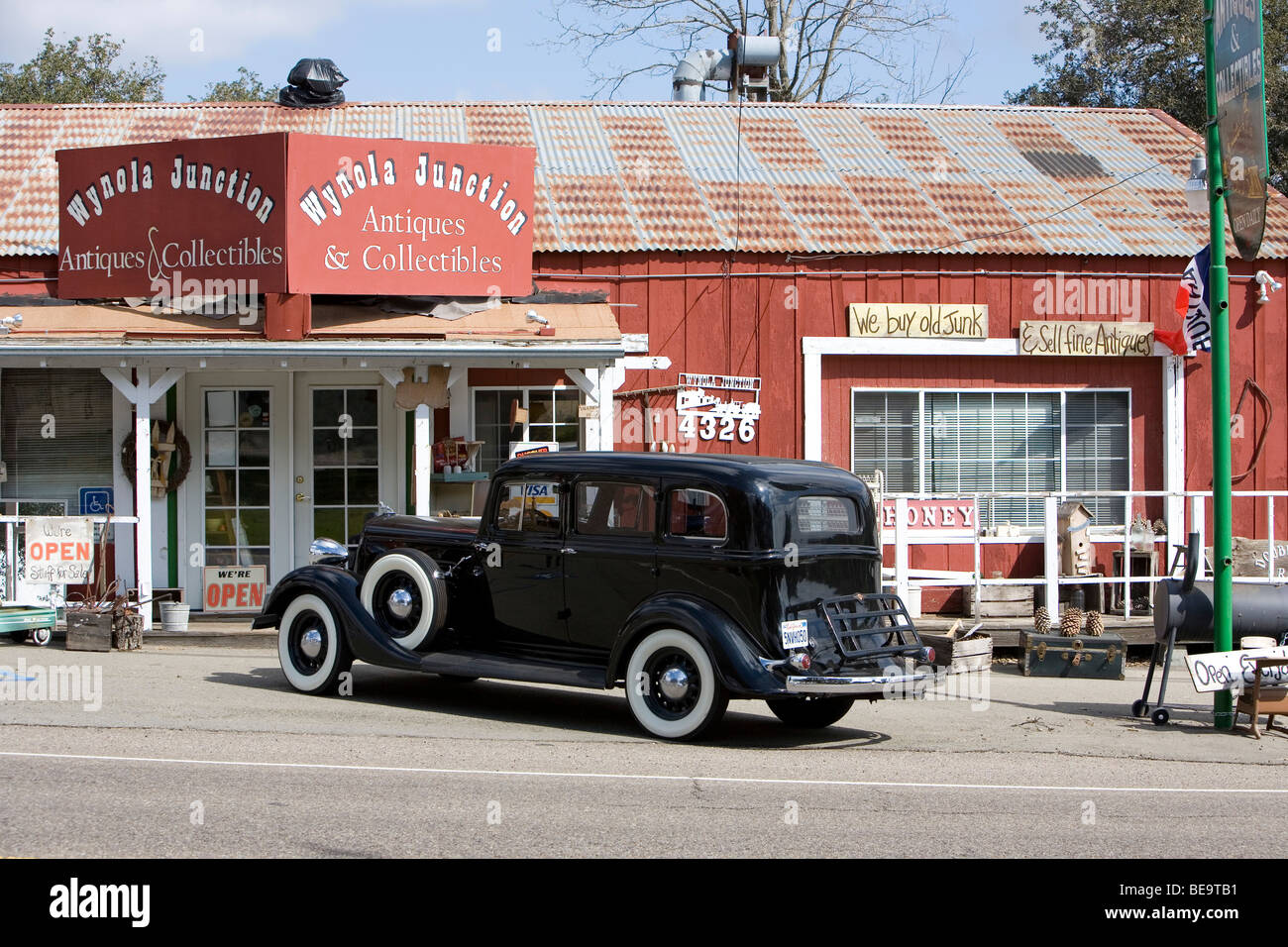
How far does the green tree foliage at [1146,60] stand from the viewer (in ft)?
88.8

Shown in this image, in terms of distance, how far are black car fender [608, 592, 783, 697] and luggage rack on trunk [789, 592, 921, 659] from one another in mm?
459

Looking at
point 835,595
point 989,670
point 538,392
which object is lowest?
point 989,670

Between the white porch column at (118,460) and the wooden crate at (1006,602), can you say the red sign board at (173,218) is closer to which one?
the white porch column at (118,460)

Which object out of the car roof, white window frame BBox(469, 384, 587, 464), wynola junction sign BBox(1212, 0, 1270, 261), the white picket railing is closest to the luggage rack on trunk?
the car roof

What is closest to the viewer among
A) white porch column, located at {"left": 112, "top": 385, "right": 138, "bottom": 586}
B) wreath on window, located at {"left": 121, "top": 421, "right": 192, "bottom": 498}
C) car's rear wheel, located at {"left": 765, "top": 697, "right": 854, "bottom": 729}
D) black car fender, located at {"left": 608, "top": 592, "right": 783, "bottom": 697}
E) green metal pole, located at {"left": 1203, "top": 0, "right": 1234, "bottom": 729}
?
black car fender, located at {"left": 608, "top": 592, "right": 783, "bottom": 697}

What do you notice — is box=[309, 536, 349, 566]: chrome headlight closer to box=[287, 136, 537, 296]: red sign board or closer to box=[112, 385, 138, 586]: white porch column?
box=[287, 136, 537, 296]: red sign board

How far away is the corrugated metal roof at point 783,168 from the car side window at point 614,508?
6758 mm

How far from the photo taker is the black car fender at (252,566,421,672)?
9625 millimetres

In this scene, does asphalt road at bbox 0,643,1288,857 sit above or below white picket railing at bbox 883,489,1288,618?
below

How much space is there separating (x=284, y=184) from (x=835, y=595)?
775 centimetres

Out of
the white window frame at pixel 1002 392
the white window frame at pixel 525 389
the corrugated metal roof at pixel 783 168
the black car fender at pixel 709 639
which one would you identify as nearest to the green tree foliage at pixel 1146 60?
the corrugated metal roof at pixel 783 168

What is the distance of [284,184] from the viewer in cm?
1364

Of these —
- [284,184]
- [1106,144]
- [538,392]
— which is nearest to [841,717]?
[538,392]
